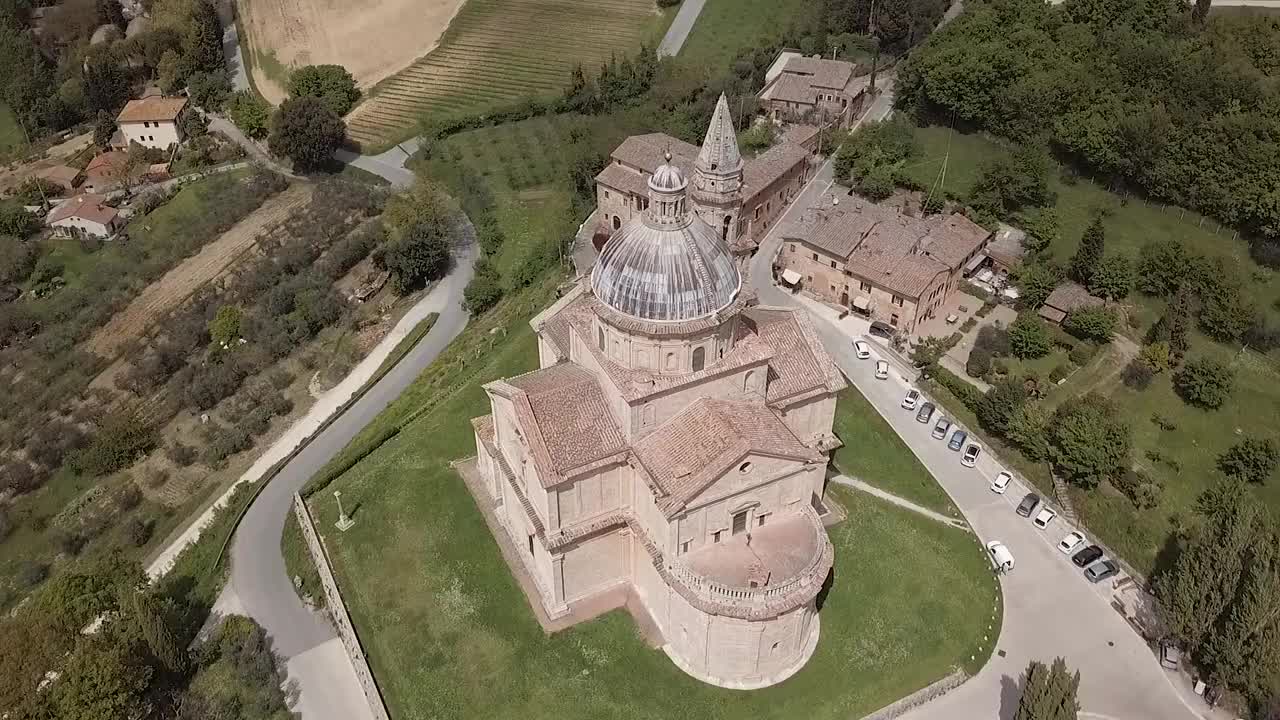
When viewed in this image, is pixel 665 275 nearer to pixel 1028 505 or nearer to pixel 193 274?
pixel 1028 505

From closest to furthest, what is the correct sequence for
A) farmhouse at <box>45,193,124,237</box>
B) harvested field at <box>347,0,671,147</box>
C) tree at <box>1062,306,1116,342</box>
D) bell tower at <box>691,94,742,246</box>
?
tree at <box>1062,306,1116,342</box>
bell tower at <box>691,94,742,246</box>
farmhouse at <box>45,193,124,237</box>
harvested field at <box>347,0,671,147</box>

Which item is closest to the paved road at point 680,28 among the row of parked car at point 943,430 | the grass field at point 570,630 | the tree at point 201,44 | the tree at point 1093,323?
the tree at point 201,44

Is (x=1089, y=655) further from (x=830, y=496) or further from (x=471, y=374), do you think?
(x=471, y=374)

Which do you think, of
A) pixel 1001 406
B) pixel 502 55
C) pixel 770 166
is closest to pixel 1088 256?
pixel 1001 406

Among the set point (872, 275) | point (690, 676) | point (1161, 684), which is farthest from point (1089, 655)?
point (872, 275)

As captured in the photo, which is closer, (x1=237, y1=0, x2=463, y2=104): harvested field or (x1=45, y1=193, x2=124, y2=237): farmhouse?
(x1=45, y1=193, x2=124, y2=237): farmhouse

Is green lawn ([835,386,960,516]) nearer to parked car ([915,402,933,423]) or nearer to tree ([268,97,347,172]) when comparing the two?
parked car ([915,402,933,423])

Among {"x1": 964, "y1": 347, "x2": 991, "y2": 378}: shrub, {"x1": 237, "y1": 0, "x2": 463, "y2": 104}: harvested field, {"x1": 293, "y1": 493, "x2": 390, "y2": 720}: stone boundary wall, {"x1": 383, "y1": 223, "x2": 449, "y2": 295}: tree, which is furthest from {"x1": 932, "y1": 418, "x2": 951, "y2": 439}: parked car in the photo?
{"x1": 237, "y1": 0, "x2": 463, "y2": 104}: harvested field
